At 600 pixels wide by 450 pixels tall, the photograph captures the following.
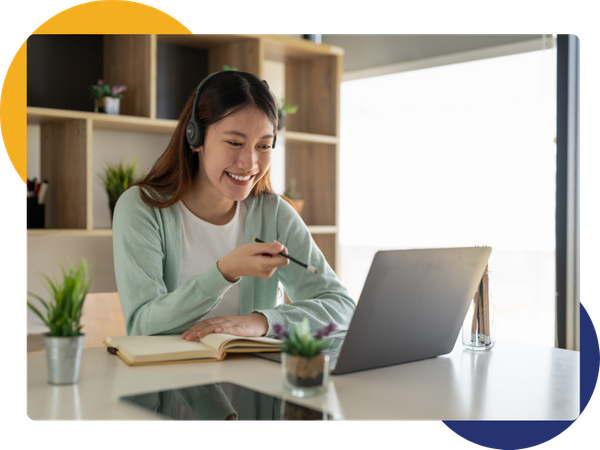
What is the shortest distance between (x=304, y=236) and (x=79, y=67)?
4.43ft

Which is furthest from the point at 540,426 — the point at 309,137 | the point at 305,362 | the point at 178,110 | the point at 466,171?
the point at 466,171

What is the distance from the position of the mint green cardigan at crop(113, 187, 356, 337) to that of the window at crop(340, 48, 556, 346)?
162 cm

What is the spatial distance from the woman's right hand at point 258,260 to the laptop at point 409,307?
15cm

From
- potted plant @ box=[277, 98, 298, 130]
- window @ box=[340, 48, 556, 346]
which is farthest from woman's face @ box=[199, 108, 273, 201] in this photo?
window @ box=[340, 48, 556, 346]

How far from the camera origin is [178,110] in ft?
8.84

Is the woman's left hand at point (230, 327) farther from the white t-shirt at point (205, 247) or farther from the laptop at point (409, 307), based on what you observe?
the white t-shirt at point (205, 247)

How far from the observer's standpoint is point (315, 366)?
2.58 ft

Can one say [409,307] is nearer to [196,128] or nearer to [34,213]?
[196,128]

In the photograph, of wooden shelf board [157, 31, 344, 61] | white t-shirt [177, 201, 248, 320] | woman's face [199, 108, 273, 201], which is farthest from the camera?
wooden shelf board [157, 31, 344, 61]

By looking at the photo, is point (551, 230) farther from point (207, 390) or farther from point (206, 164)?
point (207, 390)

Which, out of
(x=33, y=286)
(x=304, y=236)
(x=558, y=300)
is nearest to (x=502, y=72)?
(x=558, y=300)

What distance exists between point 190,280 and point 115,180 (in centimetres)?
139

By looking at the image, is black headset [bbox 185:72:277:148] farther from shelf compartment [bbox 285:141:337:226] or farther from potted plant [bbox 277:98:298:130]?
shelf compartment [bbox 285:141:337:226]

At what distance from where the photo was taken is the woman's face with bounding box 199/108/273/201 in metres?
1.38
